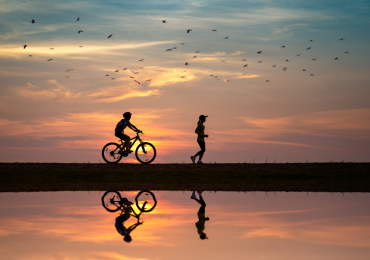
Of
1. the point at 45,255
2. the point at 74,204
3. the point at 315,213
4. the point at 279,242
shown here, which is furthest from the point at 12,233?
the point at 315,213

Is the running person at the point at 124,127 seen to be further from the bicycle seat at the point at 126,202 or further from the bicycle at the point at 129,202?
the bicycle seat at the point at 126,202

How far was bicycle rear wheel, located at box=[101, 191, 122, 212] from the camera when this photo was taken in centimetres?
1148

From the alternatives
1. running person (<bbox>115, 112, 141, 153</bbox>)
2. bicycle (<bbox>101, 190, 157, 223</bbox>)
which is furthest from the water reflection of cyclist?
running person (<bbox>115, 112, 141, 153</bbox>)

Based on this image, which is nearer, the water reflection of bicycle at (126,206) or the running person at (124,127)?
the water reflection of bicycle at (126,206)

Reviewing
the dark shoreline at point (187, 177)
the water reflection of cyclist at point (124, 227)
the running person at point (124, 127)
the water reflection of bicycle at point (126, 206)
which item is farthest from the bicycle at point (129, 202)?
the running person at point (124, 127)

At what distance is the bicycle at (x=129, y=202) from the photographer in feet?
36.7

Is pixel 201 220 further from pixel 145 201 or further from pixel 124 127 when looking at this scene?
pixel 124 127

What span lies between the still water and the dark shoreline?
10.6ft

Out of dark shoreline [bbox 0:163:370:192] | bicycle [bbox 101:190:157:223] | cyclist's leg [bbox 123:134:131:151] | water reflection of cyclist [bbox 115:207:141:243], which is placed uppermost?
cyclist's leg [bbox 123:134:131:151]

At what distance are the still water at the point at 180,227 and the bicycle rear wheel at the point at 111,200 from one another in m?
0.25

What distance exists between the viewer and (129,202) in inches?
495

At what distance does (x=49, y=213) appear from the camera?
1080 centimetres

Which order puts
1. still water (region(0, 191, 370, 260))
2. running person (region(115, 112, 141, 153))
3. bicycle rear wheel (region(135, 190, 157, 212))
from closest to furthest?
1. still water (region(0, 191, 370, 260))
2. bicycle rear wheel (region(135, 190, 157, 212))
3. running person (region(115, 112, 141, 153))

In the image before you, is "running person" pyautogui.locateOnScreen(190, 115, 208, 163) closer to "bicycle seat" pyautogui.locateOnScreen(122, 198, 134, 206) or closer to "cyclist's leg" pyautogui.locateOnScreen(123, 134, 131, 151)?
"cyclist's leg" pyautogui.locateOnScreen(123, 134, 131, 151)
